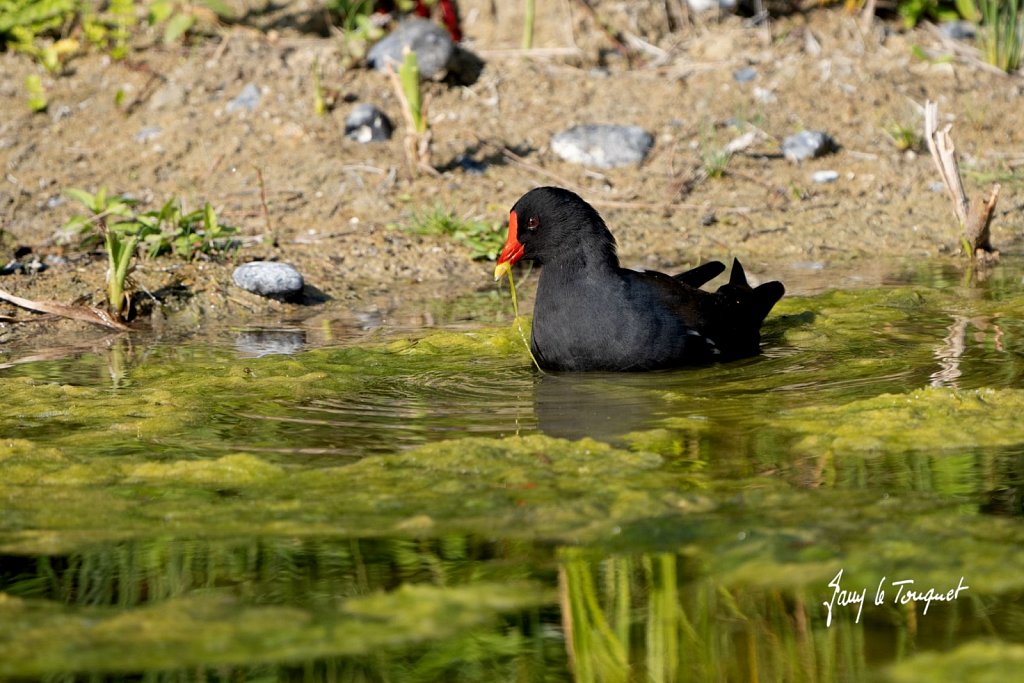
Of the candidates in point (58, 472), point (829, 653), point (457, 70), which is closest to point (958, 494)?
point (829, 653)

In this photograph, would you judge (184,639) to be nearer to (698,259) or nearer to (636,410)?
(636,410)

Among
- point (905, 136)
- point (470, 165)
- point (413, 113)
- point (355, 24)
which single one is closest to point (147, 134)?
point (355, 24)

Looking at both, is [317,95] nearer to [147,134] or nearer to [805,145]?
[147,134]

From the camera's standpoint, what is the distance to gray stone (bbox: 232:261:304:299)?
713 centimetres

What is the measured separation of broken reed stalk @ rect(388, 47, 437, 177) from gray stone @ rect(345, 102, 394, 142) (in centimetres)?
26

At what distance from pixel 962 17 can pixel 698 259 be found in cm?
422

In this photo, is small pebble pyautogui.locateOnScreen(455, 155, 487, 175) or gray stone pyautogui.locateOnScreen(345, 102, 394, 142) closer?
small pebble pyautogui.locateOnScreen(455, 155, 487, 175)

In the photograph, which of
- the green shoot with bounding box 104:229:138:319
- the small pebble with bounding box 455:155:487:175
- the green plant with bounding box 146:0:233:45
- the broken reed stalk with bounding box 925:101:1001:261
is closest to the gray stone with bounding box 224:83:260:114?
the green plant with bounding box 146:0:233:45

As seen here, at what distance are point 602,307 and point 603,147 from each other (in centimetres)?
389

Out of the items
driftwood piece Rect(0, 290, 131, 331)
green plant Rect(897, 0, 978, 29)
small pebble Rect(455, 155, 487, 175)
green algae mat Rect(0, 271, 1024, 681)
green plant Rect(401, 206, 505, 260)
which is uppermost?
green plant Rect(897, 0, 978, 29)

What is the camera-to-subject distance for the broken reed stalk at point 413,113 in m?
8.28

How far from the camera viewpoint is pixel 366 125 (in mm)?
9109

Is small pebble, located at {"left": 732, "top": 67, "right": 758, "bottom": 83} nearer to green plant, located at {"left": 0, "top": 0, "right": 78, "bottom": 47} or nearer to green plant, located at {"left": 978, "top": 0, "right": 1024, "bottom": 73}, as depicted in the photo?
green plant, located at {"left": 978, "top": 0, "right": 1024, "bottom": 73}

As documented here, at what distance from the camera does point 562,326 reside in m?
5.45
